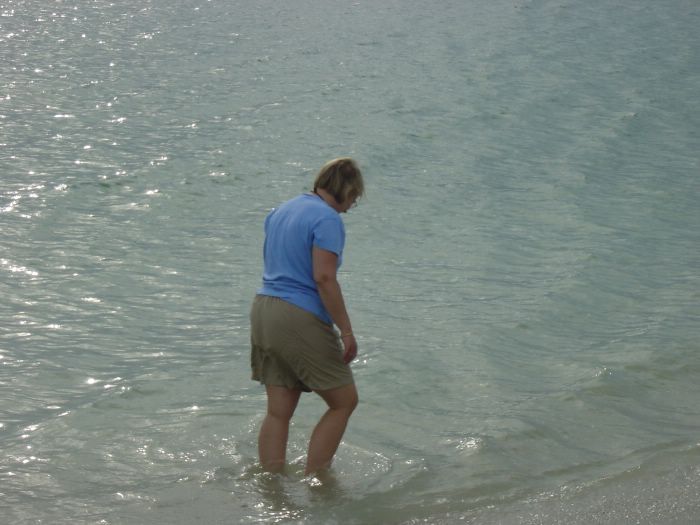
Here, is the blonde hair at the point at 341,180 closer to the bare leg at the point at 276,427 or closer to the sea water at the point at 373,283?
the bare leg at the point at 276,427

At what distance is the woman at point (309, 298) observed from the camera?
529 centimetres

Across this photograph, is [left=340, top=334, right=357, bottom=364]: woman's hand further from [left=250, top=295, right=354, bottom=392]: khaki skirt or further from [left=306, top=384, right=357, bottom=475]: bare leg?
[left=306, top=384, right=357, bottom=475]: bare leg

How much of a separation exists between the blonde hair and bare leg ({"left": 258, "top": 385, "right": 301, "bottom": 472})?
1.06 metres

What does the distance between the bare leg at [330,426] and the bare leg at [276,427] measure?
160 millimetres

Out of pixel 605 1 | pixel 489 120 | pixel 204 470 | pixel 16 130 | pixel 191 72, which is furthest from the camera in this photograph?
pixel 605 1

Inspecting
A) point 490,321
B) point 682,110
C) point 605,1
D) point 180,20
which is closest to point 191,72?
point 180,20

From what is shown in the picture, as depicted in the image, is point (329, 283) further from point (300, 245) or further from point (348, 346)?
point (348, 346)

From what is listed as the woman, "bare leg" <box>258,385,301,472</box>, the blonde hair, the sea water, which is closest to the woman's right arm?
the woman

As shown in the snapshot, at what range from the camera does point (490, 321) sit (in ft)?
29.9

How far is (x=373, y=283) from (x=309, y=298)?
16.0ft

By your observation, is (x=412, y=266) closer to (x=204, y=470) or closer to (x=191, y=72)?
(x=204, y=470)

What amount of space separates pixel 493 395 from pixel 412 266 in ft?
11.6

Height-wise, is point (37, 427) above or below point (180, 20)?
below

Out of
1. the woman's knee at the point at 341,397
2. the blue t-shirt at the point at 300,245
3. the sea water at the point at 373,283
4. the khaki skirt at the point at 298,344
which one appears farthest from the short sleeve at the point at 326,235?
the sea water at the point at 373,283
